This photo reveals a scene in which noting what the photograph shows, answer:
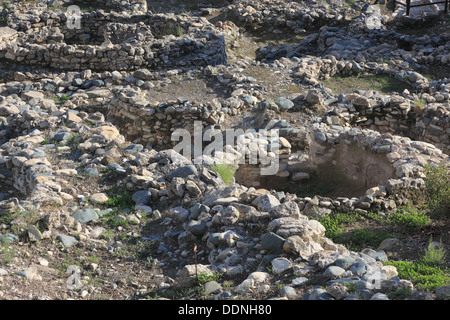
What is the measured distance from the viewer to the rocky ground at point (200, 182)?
5629 millimetres

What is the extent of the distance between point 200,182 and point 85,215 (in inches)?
56.1

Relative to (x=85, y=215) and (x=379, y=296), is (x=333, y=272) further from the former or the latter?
(x=85, y=215)

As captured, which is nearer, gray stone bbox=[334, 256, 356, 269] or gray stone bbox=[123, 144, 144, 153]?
gray stone bbox=[334, 256, 356, 269]

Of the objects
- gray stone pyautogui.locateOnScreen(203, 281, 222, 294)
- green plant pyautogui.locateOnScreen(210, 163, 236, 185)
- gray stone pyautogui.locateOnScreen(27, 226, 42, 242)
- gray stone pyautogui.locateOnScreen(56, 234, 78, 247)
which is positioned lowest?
gray stone pyautogui.locateOnScreen(203, 281, 222, 294)

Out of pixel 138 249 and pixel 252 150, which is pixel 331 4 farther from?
pixel 138 249

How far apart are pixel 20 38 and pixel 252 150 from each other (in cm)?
817

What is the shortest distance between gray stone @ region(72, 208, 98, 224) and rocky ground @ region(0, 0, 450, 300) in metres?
0.02

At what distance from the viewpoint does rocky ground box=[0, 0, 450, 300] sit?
18.5ft

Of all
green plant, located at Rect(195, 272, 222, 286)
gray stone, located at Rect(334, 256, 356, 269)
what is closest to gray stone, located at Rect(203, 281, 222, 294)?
green plant, located at Rect(195, 272, 222, 286)

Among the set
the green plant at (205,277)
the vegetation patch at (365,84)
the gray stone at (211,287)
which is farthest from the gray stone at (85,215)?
the vegetation patch at (365,84)

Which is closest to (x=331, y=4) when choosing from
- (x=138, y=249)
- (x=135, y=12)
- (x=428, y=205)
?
(x=135, y=12)

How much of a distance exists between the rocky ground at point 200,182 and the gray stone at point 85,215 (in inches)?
0.8

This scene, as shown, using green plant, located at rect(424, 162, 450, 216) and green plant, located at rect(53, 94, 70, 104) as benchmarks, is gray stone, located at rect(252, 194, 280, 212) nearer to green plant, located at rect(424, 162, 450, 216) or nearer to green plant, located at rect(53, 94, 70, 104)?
green plant, located at rect(424, 162, 450, 216)

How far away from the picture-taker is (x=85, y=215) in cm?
709
